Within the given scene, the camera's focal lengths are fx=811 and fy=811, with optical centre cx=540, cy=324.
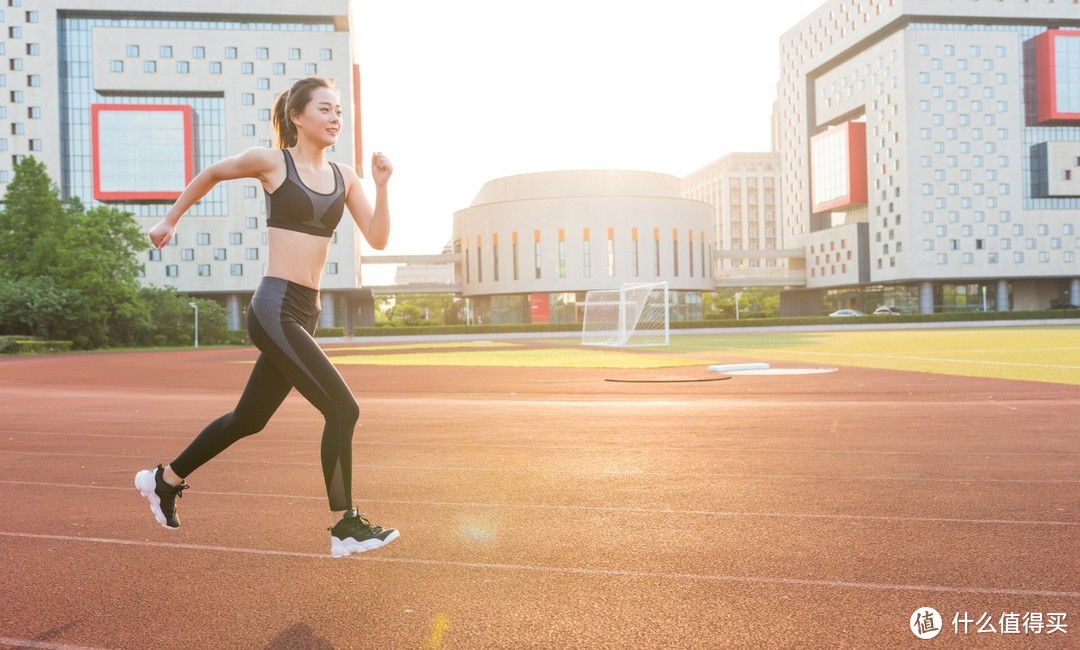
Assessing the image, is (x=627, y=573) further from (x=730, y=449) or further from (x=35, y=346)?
(x=35, y=346)

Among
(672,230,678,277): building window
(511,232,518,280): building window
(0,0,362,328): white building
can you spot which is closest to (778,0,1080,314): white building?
(672,230,678,277): building window

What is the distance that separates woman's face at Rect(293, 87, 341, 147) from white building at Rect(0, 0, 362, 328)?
2892 inches

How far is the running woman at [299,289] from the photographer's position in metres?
4.34

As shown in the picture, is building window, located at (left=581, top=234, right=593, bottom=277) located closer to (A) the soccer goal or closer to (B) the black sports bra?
(A) the soccer goal

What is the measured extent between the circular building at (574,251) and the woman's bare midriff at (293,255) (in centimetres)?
7604

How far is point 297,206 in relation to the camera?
4.40 metres

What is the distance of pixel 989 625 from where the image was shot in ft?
11.5

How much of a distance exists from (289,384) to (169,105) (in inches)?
3243

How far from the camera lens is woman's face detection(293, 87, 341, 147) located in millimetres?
4484

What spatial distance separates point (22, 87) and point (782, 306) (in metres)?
89.6

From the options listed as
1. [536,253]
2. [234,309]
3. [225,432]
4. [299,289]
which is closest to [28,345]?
[234,309]

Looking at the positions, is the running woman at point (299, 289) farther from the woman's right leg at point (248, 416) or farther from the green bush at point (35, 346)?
the green bush at point (35, 346)

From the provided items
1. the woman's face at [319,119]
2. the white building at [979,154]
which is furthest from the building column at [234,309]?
the woman's face at [319,119]

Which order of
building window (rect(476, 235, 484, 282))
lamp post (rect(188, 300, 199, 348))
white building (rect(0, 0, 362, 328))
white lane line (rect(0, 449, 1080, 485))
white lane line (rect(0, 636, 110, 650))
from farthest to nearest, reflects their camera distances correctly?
building window (rect(476, 235, 484, 282)), white building (rect(0, 0, 362, 328)), lamp post (rect(188, 300, 199, 348)), white lane line (rect(0, 449, 1080, 485)), white lane line (rect(0, 636, 110, 650))
